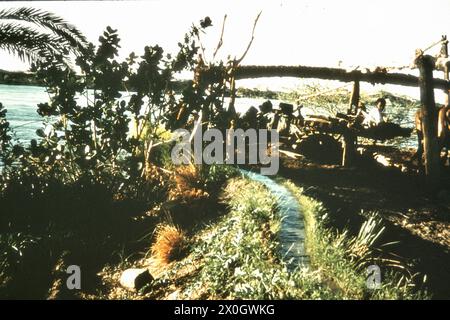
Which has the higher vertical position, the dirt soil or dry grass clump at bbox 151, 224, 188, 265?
the dirt soil

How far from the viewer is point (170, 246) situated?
236 inches

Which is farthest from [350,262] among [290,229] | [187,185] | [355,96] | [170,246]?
[355,96]

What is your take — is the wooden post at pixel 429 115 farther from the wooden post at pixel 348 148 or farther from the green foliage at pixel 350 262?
the green foliage at pixel 350 262

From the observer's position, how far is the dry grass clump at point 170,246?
5938 mm

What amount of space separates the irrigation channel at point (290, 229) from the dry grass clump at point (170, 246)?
5.59 ft

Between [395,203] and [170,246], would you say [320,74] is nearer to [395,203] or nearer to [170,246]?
[395,203]

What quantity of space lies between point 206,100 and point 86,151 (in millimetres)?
2734

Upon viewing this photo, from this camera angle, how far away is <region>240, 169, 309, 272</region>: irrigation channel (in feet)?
15.3

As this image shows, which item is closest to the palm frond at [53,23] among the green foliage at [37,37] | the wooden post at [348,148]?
the green foliage at [37,37]

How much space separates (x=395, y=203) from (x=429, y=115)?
1941mm

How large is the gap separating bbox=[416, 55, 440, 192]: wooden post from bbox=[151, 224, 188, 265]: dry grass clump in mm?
5262

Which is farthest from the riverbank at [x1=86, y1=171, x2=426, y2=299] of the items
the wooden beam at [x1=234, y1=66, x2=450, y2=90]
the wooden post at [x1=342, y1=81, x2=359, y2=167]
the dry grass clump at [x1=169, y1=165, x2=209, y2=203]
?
the wooden beam at [x1=234, y1=66, x2=450, y2=90]

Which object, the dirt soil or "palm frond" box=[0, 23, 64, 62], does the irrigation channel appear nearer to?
the dirt soil

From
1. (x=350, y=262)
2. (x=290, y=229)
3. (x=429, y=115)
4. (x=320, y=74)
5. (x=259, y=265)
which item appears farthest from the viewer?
(x=320, y=74)
